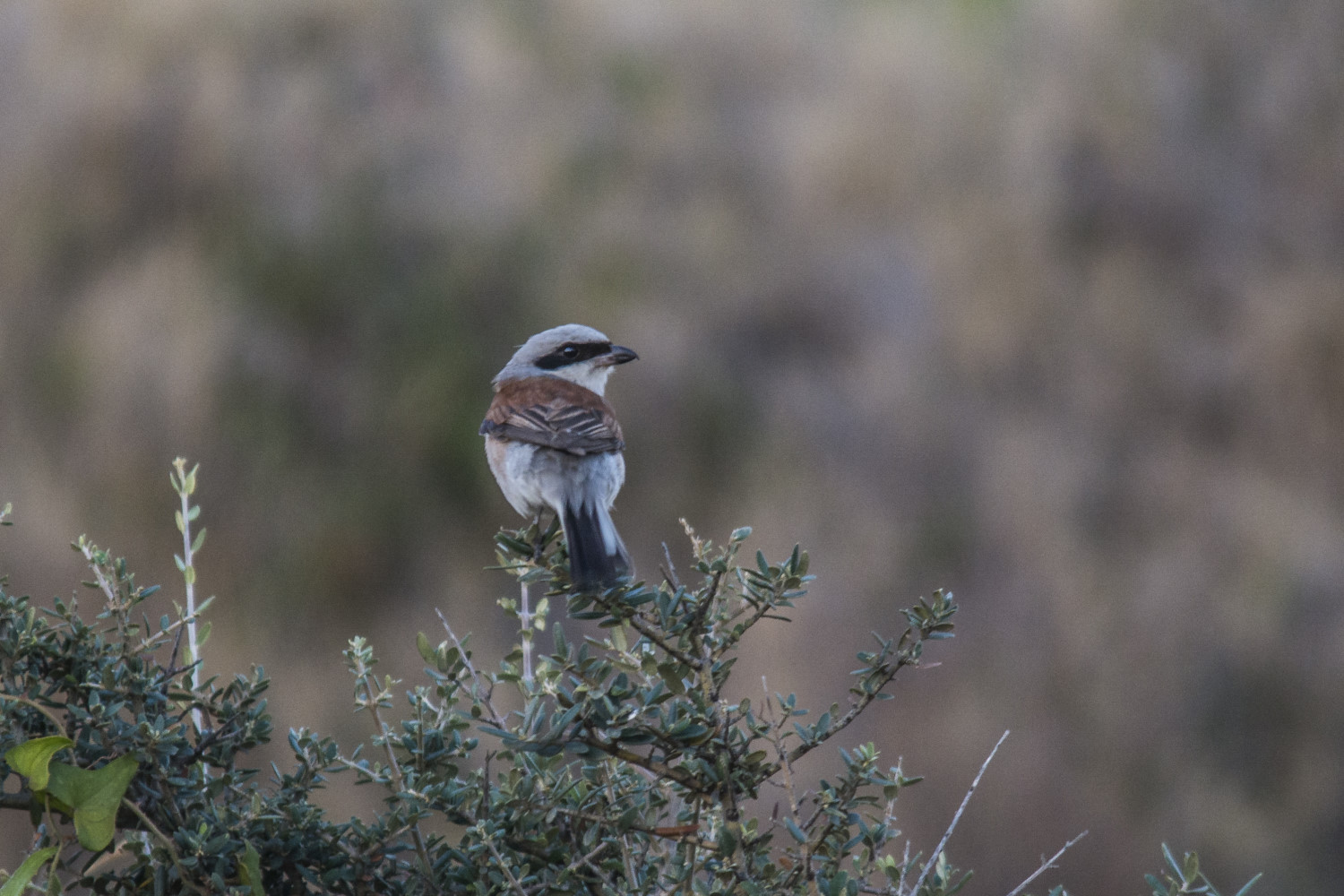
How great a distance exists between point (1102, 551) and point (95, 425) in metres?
6.03

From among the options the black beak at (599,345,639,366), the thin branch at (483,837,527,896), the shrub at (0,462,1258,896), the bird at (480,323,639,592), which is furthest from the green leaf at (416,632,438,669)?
the black beak at (599,345,639,366)

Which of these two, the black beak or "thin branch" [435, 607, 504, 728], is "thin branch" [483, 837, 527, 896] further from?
the black beak

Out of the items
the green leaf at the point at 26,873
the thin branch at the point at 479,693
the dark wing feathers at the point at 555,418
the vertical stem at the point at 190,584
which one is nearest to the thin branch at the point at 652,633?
the thin branch at the point at 479,693

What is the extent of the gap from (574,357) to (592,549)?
1601 mm

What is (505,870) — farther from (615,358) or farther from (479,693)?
(615,358)

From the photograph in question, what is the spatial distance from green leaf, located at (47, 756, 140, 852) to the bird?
51.2 inches

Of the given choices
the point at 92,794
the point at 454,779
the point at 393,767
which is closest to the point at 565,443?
the point at 454,779

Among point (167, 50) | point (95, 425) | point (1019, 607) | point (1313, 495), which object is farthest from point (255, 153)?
point (1313, 495)

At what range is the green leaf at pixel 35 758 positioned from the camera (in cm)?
167

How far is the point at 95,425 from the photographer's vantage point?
7645 millimetres

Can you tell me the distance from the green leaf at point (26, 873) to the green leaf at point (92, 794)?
48mm

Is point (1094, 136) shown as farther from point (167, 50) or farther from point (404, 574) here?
point (167, 50)

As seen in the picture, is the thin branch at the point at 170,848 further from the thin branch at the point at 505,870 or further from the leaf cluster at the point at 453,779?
the thin branch at the point at 505,870

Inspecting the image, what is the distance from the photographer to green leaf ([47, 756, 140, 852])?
67.4 inches
